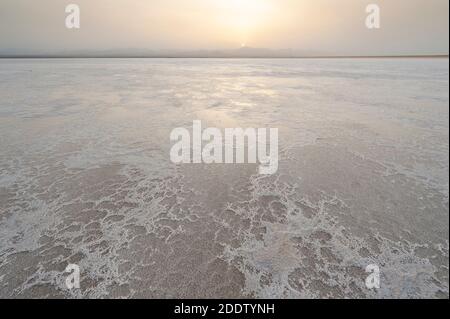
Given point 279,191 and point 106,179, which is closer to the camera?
point 279,191

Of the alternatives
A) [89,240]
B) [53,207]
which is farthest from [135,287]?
[53,207]

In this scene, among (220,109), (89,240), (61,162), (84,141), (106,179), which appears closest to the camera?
(89,240)

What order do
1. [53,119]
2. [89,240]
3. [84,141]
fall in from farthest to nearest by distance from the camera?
[53,119] < [84,141] < [89,240]

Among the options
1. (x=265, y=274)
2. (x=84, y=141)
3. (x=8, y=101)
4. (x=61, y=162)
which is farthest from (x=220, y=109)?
(x=8, y=101)

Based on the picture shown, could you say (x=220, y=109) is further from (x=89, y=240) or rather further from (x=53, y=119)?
(x=89, y=240)

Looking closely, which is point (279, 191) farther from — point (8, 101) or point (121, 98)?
point (8, 101)
